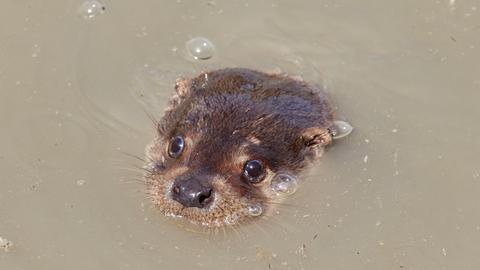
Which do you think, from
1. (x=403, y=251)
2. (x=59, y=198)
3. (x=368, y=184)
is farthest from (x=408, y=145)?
(x=59, y=198)

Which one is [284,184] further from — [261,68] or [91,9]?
[91,9]

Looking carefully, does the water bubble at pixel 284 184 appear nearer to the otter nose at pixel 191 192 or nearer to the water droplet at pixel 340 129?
the water droplet at pixel 340 129

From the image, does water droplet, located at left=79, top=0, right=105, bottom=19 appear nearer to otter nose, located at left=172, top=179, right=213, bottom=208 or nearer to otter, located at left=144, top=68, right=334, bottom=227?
otter, located at left=144, top=68, right=334, bottom=227

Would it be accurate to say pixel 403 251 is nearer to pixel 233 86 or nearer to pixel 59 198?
pixel 233 86

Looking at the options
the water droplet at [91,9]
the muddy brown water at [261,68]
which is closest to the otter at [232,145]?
the muddy brown water at [261,68]

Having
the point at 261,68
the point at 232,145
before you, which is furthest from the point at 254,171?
the point at 261,68
